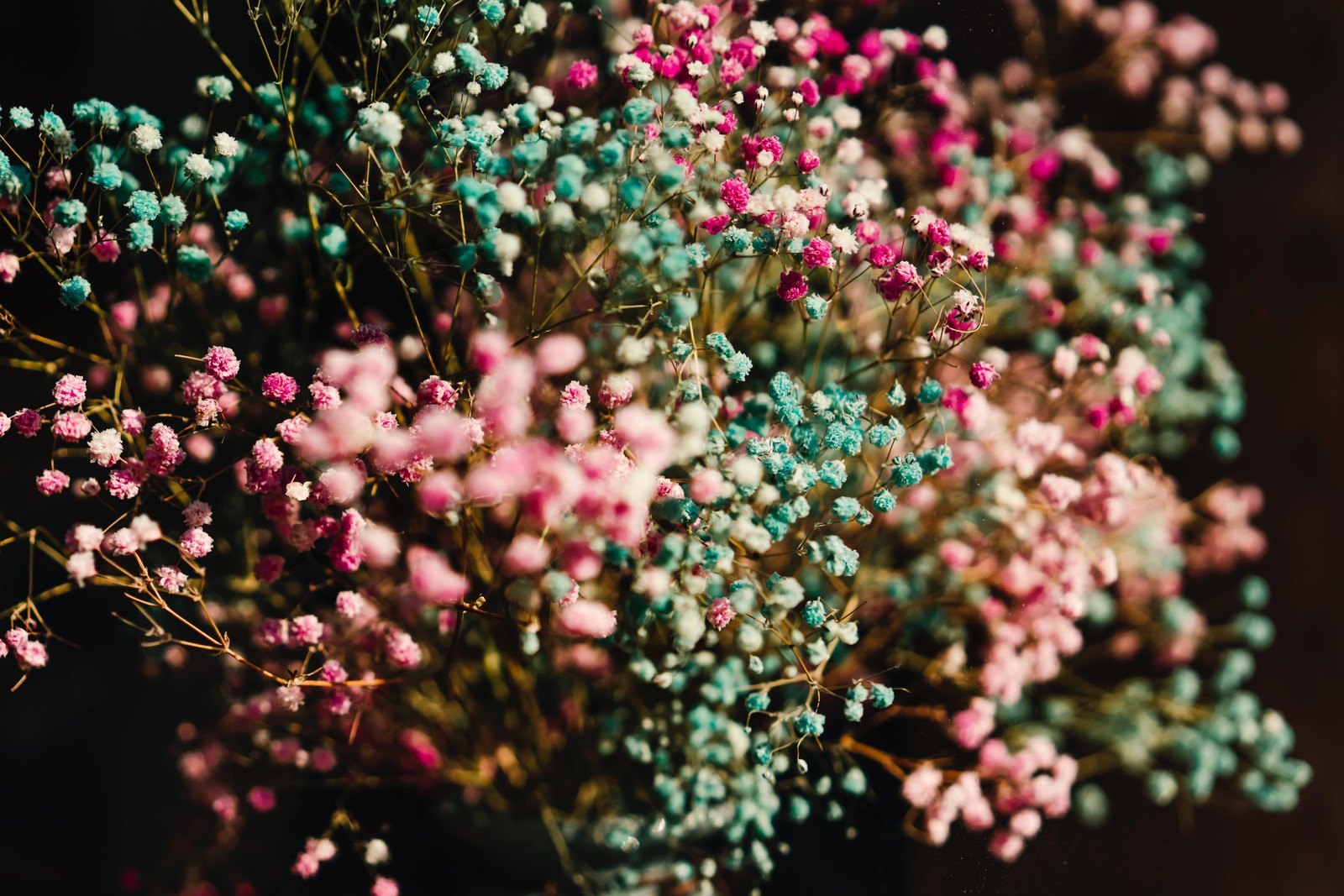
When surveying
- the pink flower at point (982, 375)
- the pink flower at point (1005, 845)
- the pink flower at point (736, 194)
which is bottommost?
the pink flower at point (1005, 845)

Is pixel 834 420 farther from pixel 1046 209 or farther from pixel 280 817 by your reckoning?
pixel 280 817

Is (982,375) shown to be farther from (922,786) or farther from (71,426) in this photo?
(71,426)

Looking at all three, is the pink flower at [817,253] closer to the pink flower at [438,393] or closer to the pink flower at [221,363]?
the pink flower at [438,393]

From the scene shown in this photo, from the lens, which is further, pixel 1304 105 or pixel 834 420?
pixel 1304 105

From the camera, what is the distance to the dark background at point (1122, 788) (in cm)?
78

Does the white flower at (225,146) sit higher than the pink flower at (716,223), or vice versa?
the pink flower at (716,223)

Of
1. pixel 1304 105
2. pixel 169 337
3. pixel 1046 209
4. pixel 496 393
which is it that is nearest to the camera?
Result: pixel 496 393

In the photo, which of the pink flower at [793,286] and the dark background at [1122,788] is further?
the dark background at [1122,788]

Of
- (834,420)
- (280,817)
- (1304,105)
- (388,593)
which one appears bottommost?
(280,817)


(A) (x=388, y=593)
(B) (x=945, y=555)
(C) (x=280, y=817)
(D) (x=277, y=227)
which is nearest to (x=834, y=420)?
(B) (x=945, y=555)

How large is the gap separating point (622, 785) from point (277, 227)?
526 millimetres

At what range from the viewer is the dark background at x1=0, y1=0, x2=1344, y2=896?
783 mm

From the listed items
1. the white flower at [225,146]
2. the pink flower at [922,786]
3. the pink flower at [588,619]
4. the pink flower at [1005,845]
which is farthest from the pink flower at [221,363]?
the pink flower at [1005,845]

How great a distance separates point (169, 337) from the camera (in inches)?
27.0
